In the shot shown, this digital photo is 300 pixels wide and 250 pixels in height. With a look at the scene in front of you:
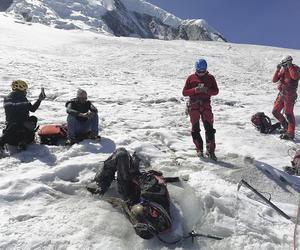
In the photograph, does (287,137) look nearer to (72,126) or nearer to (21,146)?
(72,126)

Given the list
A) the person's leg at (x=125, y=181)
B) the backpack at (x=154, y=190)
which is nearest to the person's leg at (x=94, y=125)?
the person's leg at (x=125, y=181)

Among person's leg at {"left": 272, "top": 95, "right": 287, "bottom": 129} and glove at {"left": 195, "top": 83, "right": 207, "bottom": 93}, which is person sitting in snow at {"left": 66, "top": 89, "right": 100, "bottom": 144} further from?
person's leg at {"left": 272, "top": 95, "right": 287, "bottom": 129}

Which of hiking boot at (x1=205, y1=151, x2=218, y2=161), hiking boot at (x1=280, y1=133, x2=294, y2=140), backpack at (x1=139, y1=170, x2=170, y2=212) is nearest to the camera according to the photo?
backpack at (x1=139, y1=170, x2=170, y2=212)

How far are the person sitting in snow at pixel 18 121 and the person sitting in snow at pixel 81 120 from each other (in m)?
0.83

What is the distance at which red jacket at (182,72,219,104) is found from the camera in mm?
10102

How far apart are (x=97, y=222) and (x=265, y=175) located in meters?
3.77

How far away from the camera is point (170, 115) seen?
1538 centimetres

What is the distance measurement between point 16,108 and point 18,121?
0.29 metres

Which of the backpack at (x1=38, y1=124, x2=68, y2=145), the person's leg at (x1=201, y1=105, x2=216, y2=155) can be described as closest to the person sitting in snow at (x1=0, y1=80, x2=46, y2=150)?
the backpack at (x1=38, y1=124, x2=68, y2=145)

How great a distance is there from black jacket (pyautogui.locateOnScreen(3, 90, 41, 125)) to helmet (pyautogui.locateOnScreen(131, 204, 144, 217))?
443 cm

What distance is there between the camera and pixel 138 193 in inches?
297

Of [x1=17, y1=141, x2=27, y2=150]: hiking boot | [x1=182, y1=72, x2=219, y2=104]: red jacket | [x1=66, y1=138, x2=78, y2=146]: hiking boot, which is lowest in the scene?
[x1=17, y1=141, x2=27, y2=150]: hiking boot

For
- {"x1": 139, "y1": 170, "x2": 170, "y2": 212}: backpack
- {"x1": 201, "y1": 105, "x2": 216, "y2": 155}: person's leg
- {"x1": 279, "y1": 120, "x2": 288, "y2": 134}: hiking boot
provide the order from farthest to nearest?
{"x1": 279, "y1": 120, "x2": 288, "y2": 134}: hiking boot → {"x1": 201, "y1": 105, "x2": 216, "y2": 155}: person's leg → {"x1": 139, "y1": 170, "x2": 170, "y2": 212}: backpack

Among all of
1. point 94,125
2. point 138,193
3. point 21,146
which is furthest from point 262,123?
point 138,193
